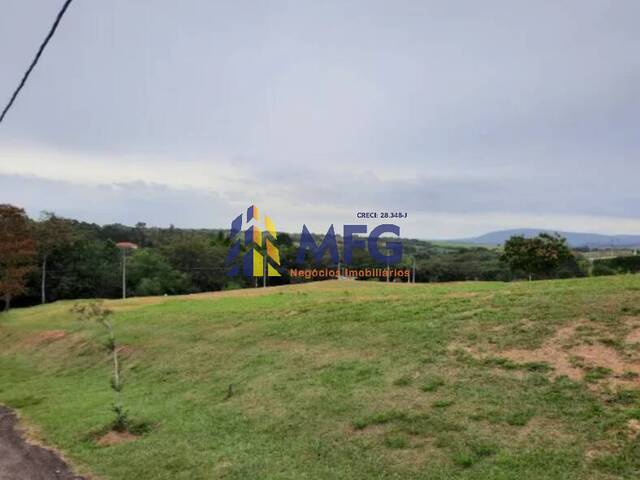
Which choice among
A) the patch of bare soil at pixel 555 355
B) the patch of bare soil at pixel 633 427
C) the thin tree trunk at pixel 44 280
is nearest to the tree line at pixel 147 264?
the thin tree trunk at pixel 44 280

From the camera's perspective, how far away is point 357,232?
36.7m

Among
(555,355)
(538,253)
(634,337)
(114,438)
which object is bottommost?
(114,438)

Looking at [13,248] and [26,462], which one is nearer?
[26,462]

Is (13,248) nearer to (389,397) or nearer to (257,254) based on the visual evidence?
(257,254)

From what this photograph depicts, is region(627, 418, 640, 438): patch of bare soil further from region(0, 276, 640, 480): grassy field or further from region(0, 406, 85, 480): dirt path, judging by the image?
region(0, 406, 85, 480): dirt path

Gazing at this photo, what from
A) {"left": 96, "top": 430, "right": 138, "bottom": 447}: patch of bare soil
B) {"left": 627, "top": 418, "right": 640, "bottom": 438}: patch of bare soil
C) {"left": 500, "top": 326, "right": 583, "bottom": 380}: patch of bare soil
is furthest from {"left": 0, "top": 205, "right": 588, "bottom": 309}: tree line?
{"left": 96, "top": 430, "right": 138, "bottom": 447}: patch of bare soil

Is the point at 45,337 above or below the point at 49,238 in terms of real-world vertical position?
below

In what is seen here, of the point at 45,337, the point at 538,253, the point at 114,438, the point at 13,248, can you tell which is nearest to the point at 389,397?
the point at 114,438

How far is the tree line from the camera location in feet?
132

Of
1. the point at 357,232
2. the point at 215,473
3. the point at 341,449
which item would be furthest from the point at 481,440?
the point at 357,232

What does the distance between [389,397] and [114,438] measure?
522 centimetres

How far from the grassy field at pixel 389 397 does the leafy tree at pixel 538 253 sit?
23845 millimetres

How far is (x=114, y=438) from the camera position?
980 cm

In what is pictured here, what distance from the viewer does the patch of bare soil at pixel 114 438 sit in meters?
9.57
